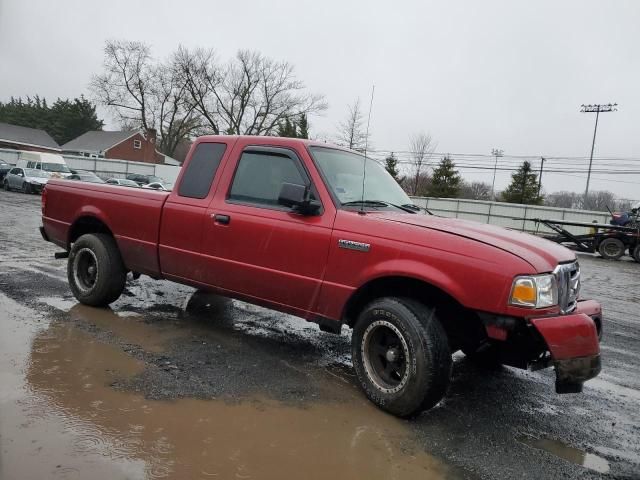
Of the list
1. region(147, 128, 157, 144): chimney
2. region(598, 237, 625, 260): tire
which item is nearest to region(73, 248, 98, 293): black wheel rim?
region(598, 237, 625, 260): tire

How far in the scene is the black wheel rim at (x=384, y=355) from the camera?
3.40 meters

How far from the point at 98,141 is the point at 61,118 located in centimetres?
1885

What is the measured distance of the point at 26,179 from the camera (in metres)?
27.8

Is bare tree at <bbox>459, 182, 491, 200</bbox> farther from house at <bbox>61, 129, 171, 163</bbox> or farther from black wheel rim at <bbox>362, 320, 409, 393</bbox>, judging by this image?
black wheel rim at <bbox>362, 320, 409, 393</bbox>

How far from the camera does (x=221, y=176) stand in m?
4.53

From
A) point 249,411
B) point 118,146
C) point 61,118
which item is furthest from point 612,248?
point 61,118

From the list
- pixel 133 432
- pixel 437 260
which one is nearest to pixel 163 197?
pixel 133 432

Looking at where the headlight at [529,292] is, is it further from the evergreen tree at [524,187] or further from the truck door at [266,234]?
the evergreen tree at [524,187]

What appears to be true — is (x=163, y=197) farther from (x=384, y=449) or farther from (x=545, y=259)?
(x=545, y=259)

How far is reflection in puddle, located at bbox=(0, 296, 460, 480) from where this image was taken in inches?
100

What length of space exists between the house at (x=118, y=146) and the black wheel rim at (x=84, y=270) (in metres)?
57.9

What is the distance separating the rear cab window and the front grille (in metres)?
3.08

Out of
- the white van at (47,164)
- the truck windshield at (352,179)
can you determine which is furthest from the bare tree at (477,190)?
the truck windshield at (352,179)

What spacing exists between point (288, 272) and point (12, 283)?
4.33 meters
